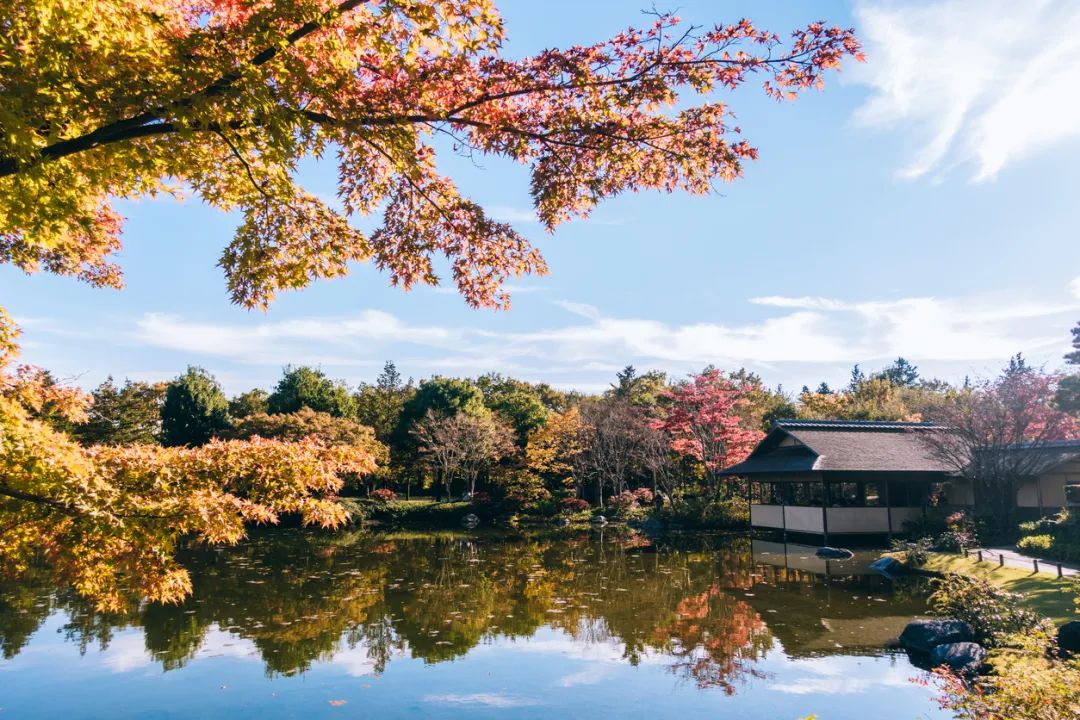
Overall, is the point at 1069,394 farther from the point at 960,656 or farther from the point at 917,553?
the point at 960,656

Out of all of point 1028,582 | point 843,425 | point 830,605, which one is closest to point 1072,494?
point 843,425

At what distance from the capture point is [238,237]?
5594 mm

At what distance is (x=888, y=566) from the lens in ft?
50.6

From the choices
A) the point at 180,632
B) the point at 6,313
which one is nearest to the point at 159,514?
the point at 6,313

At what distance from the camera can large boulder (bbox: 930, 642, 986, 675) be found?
7773mm

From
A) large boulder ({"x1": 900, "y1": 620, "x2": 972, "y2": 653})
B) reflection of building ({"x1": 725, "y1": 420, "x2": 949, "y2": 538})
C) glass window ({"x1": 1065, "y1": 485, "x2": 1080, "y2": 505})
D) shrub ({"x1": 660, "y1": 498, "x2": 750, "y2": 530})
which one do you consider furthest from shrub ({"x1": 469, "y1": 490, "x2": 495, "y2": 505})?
large boulder ({"x1": 900, "y1": 620, "x2": 972, "y2": 653})

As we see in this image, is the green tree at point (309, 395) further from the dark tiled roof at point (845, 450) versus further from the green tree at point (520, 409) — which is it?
the dark tiled roof at point (845, 450)

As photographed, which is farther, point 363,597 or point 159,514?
point 363,597

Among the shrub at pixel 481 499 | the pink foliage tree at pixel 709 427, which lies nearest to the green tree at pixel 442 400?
the shrub at pixel 481 499

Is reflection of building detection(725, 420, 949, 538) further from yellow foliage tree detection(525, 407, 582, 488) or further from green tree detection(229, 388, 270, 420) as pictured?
green tree detection(229, 388, 270, 420)

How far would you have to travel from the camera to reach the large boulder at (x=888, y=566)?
15.1 m

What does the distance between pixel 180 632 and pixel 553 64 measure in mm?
10334

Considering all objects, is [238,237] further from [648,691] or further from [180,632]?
[180,632]

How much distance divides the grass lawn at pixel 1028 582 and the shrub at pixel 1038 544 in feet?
5.30
